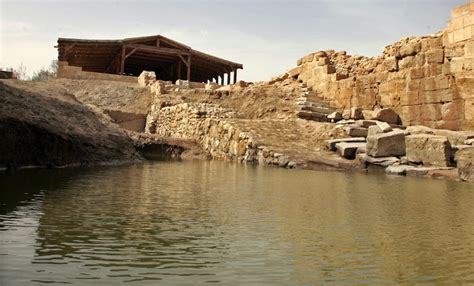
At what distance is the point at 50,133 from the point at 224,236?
6.60 metres

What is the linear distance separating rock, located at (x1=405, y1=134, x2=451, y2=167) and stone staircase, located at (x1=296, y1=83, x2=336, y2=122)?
244 inches

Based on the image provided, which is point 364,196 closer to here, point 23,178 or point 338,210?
point 338,210

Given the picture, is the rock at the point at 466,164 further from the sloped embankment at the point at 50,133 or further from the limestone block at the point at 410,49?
the sloped embankment at the point at 50,133

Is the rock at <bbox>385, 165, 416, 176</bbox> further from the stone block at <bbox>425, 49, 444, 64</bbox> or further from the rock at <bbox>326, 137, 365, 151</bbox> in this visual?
the stone block at <bbox>425, 49, 444, 64</bbox>

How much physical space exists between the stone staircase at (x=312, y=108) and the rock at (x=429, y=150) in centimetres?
619

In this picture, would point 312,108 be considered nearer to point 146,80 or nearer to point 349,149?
point 349,149

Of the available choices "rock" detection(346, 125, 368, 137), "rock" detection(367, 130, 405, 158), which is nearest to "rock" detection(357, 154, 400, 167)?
"rock" detection(367, 130, 405, 158)

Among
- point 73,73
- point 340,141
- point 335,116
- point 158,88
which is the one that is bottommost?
point 340,141

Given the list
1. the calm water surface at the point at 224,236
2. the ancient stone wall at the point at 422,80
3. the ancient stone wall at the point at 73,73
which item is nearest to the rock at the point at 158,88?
the ancient stone wall at the point at 73,73

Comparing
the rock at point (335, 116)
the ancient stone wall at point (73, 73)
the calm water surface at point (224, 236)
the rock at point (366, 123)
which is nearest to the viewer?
the calm water surface at point (224, 236)

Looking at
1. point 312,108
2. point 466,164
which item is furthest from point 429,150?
point 312,108

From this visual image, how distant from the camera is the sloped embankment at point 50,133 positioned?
818 centimetres

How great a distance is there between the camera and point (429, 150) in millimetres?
11711

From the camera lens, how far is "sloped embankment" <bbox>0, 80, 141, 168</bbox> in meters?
8.18
